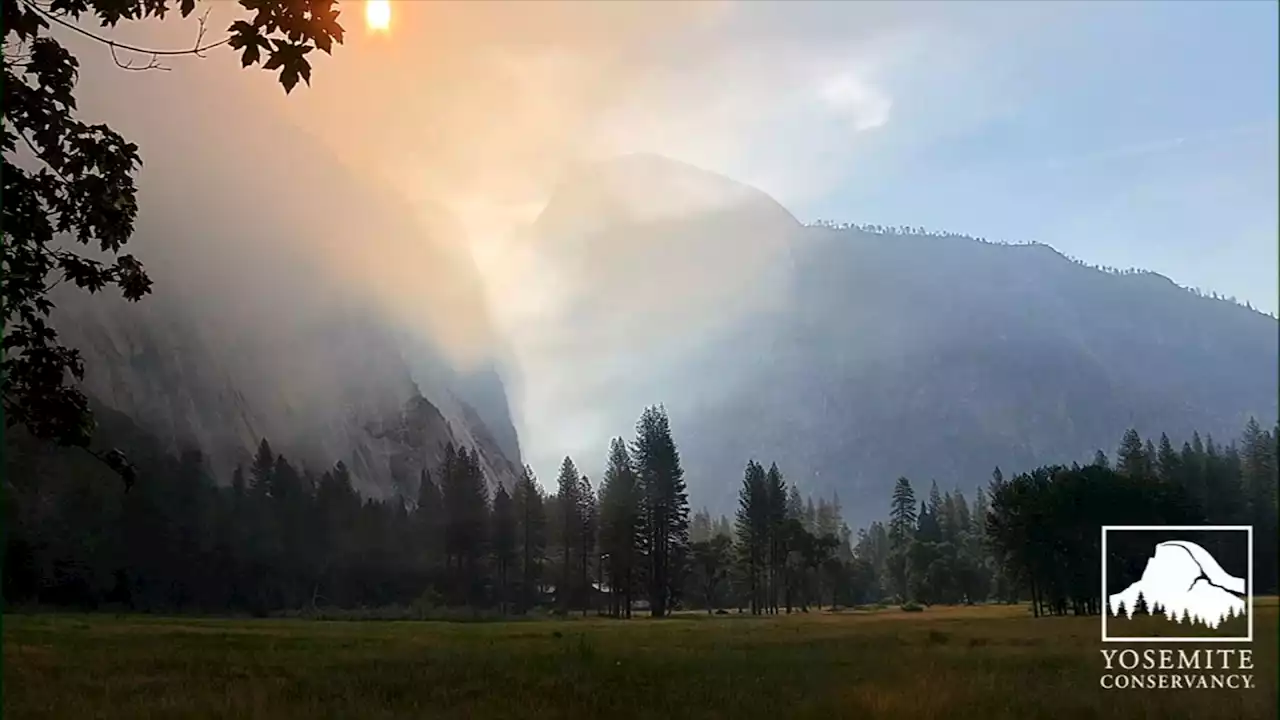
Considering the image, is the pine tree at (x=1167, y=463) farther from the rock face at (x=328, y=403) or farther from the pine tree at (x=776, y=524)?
the rock face at (x=328, y=403)

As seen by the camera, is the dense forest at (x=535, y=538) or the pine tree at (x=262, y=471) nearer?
the dense forest at (x=535, y=538)

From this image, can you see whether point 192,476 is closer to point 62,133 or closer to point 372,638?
point 372,638

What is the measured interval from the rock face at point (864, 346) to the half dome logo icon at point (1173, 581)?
0.56m

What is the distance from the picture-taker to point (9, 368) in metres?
3.07

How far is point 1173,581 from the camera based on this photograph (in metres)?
3.49

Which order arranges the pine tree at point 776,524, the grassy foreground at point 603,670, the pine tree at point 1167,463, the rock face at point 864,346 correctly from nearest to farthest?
the grassy foreground at point 603,670
the pine tree at point 1167,463
the rock face at point 864,346
the pine tree at point 776,524

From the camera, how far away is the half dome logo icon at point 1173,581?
11.2 ft

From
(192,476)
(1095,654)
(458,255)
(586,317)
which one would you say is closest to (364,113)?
(458,255)

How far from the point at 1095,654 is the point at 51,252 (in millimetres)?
4300

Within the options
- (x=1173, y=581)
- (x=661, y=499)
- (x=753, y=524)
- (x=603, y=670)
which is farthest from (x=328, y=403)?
(x=1173, y=581)

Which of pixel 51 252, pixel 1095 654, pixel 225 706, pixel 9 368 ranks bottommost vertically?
pixel 225 706

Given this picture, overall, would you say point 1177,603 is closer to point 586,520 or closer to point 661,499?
point 661,499

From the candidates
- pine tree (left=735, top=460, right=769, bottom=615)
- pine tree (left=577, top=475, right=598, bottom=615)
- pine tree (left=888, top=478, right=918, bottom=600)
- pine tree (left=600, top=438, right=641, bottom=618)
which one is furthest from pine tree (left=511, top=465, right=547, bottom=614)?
pine tree (left=888, top=478, right=918, bottom=600)

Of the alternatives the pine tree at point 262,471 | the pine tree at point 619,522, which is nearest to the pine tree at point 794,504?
the pine tree at point 619,522
